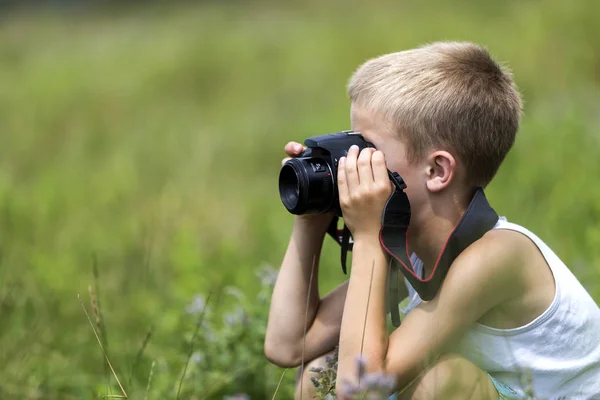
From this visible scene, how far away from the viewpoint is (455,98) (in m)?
2.06

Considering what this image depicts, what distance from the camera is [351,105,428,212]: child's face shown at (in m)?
2.04

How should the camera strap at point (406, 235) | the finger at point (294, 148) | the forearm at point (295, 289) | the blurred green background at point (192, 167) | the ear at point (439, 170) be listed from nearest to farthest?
1. the camera strap at point (406, 235)
2. the ear at point (439, 170)
3. the finger at point (294, 148)
4. the forearm at point (295, 289)
5. the blurred green background at point (192, 167)

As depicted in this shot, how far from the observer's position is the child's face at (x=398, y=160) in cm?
204

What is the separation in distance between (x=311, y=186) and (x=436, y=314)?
44 centimetres

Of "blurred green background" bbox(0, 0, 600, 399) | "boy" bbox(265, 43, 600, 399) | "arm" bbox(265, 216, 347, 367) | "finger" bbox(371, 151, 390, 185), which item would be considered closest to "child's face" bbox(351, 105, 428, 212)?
"boy" bbox(265, 43, 600, 399)

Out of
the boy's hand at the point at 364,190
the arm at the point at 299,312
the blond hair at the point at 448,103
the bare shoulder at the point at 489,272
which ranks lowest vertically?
the arm at the point at 299,312

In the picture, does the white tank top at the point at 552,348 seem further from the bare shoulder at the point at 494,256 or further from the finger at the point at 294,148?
the finger at the point at 294,148

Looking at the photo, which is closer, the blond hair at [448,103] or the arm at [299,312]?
the blond hair at [448,103]

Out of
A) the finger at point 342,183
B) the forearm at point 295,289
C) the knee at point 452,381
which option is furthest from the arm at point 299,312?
the knee at point 452,381

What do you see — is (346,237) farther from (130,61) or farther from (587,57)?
(130,61)

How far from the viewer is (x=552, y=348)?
1.97 meters

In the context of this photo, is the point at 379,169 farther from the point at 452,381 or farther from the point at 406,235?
the point at 452,381

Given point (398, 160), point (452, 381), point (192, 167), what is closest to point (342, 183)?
point (398, 160)

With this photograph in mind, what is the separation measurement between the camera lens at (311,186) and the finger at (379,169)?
123 mm
